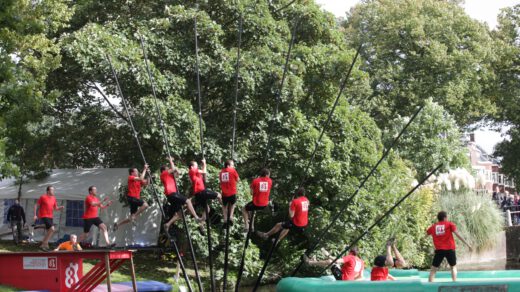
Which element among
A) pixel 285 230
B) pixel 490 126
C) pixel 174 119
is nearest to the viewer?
pixel 285 230

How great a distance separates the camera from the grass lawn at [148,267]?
21500mm

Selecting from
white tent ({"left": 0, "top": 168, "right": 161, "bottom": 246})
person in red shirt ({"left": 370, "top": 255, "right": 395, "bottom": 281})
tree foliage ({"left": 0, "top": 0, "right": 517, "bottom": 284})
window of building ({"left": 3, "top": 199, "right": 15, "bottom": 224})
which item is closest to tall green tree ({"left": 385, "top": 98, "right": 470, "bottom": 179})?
tree foliage ({"left": 0, "top": 0, "right": 517, "bottom": 284})

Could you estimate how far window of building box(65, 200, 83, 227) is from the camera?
25.6 m

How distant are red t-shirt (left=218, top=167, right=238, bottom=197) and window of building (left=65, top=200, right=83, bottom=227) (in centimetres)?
1150

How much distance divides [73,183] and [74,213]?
3.50ft

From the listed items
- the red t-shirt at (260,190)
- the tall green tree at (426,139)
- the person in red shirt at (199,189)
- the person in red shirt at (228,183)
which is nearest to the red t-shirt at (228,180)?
the person in red shirt at (228,183)

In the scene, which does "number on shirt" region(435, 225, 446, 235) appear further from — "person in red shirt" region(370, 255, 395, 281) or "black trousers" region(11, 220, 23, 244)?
"black trousers" region(11, 220, 23, 244)

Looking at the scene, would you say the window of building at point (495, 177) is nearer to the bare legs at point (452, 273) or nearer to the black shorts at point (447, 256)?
the bare legs at point (452, 273)

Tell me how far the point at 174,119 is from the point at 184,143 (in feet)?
2.42

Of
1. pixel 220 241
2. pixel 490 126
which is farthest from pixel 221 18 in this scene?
pixel 490 126

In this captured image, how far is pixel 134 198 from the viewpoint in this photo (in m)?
17.8

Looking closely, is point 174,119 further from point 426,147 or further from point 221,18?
point 426,147

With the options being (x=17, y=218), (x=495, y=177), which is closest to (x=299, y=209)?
(x=17, y=218)

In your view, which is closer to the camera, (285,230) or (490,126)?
(285,230)
